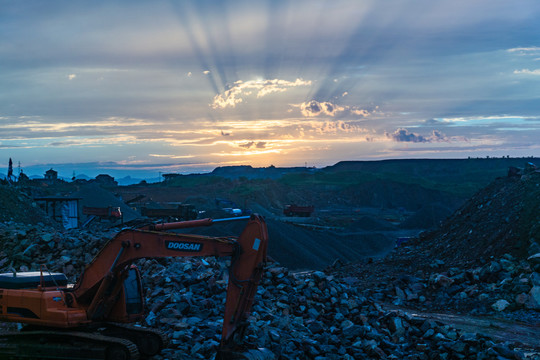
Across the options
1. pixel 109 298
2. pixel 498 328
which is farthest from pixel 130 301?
pixel 498 328

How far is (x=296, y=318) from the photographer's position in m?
12.9

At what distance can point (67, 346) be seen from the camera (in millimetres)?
9125

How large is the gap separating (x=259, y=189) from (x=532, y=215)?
198 ft

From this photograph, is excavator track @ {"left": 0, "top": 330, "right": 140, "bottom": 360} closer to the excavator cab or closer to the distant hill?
the excavator cab

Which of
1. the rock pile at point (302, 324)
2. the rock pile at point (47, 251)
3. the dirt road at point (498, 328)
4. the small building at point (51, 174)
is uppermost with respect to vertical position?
the small building at point (51, 174)

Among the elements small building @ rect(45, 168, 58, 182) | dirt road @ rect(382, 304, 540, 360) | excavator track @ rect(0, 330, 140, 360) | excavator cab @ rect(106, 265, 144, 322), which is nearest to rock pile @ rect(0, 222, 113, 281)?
excavator track @ rect(0, 330, 140, 360)

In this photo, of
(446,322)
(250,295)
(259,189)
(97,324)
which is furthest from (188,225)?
(259,189)

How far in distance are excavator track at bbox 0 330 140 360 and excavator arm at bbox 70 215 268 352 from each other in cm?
43

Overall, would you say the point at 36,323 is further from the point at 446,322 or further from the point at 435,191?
the point at 435,191

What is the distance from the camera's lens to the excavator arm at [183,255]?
8.65 metres

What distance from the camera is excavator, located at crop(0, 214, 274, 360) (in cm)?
868

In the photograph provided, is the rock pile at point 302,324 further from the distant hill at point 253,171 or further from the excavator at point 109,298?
the distant hill at point 253,171

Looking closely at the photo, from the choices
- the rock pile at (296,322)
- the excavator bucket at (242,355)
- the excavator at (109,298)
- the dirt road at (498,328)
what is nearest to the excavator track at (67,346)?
the excavator at (109,298)

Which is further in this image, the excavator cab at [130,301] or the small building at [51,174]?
the small building at [51,174]
